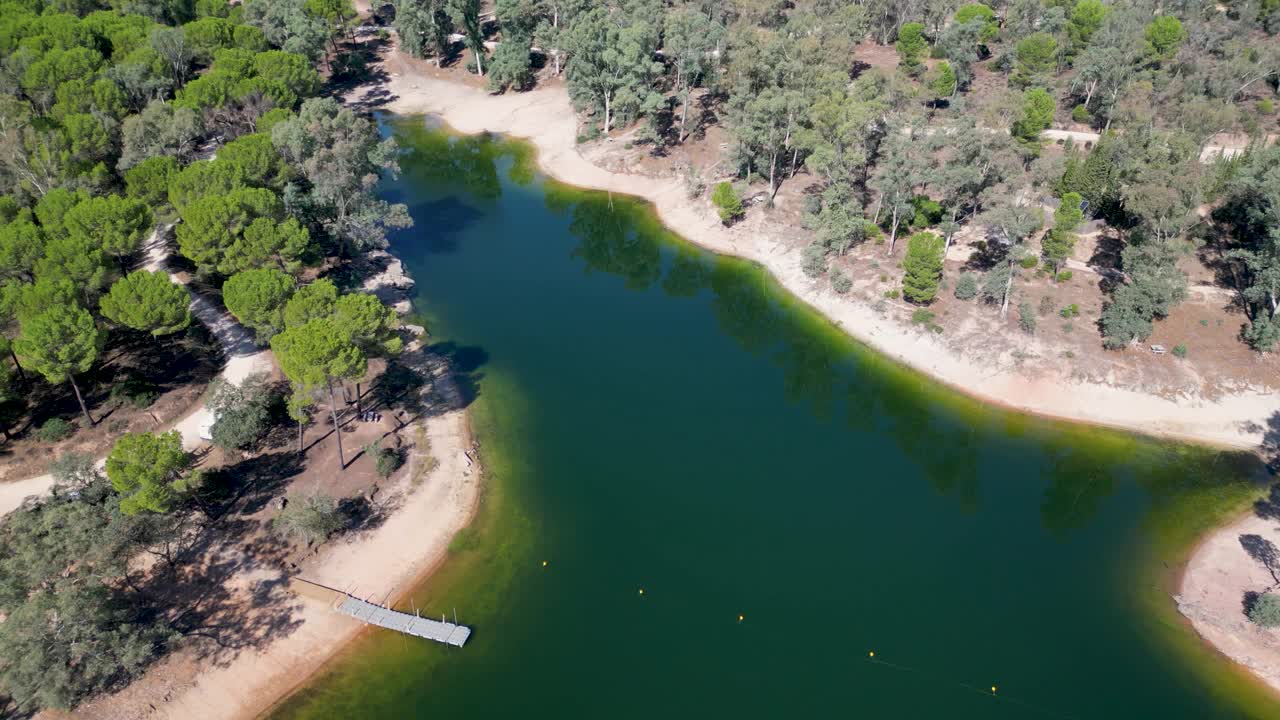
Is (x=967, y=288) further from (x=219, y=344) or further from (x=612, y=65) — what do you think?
(x=219, y=344)

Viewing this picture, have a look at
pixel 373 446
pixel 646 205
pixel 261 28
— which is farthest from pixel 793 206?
pixel 261 28

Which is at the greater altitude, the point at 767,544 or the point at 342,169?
the point at 342,169

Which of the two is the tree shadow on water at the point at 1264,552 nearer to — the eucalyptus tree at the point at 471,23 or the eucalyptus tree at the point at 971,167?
the eucalyptus tree at the point at 971,167

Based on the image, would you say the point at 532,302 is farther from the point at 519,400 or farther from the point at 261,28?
the point at 261,28

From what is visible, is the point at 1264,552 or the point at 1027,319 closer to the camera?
the point at 1264,552

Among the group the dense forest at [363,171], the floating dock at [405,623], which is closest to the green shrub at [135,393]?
the dense forest at [363,171]

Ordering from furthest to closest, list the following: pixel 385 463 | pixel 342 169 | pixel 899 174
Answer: pixel 899 174 → pixel 342 169 → pixel 385 463

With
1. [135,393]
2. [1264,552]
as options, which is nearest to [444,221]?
[135,393]
